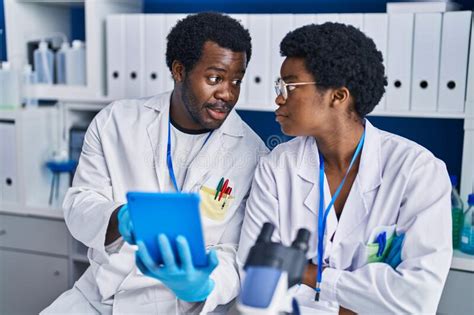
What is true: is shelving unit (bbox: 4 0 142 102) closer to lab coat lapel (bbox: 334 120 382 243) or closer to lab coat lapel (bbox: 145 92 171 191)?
lab coat lapel (bbox: 145 92 171 191)

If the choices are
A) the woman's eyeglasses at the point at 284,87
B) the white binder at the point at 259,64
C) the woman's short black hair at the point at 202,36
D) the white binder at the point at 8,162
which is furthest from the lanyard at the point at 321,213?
the white binder at the point at 8,162

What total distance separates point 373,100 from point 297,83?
0.20 metres

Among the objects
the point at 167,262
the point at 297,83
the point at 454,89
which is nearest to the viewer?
the point at 167,262

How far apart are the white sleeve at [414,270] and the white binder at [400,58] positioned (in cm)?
61

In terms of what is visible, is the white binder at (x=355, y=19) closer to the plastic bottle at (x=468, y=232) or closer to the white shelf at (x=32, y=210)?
the plastic bottle at (x=468, y=232)

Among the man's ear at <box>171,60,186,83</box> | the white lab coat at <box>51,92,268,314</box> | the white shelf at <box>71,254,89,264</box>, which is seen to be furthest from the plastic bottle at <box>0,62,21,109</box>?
the man's ear at <box>171,60,186,83</box>

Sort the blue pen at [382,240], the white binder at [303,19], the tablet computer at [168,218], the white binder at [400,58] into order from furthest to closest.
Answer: the white binder at [303,19]
the white binder at [400,58]
the blue pen at [382,240]
the tablet computer at [168,218]

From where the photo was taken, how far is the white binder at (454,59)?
1802 mm

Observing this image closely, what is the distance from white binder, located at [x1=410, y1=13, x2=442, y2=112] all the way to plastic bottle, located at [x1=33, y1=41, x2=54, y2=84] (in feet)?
4.94

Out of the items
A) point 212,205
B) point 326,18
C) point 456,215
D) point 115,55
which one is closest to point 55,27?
point 115,55

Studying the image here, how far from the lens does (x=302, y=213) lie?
4.75 feet

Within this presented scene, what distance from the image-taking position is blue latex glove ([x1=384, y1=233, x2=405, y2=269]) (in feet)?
4.42

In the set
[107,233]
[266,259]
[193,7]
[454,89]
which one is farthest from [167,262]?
[193,7]

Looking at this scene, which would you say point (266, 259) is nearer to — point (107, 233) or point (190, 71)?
point (107, 233)
